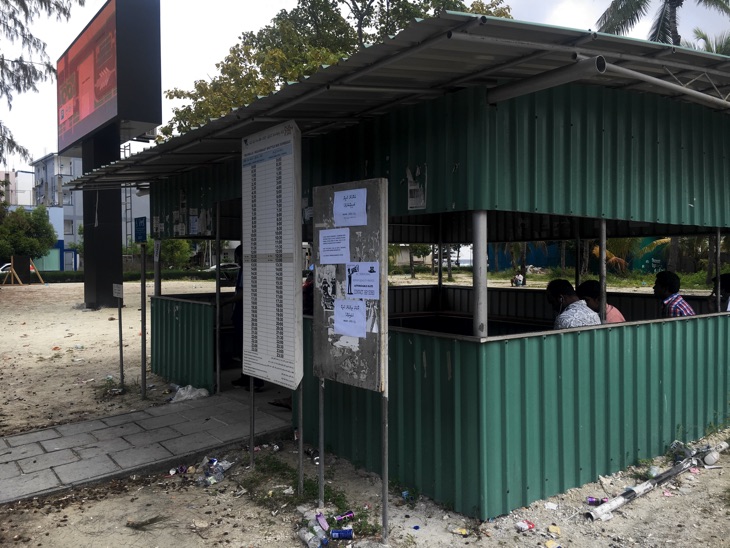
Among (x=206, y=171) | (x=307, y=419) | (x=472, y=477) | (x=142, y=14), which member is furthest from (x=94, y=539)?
(x=142, y=14)

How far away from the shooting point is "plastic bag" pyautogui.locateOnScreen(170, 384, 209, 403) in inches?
286

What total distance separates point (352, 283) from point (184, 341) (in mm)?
4811

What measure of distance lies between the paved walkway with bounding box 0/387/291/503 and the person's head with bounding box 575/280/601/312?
3.15 metres

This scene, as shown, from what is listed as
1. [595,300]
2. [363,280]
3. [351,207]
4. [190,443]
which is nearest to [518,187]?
[351,207]

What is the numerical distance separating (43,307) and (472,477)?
2032 centimetres

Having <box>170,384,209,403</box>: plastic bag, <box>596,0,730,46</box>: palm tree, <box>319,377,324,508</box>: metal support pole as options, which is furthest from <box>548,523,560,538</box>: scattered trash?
<box>596,0,730,46</box>: palm tree

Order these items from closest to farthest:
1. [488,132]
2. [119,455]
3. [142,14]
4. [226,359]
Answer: [488,132], [119,455], [226,359], [142,14]

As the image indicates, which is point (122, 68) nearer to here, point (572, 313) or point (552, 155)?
point (552, 155)

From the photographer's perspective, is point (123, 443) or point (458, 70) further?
point (123, 443)

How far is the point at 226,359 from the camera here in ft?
28.5

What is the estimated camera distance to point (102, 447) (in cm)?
548

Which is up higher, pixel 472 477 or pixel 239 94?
pixel 239 94

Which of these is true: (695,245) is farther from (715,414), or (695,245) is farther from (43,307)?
(43,307)

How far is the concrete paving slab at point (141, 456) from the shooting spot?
5.02 metres
